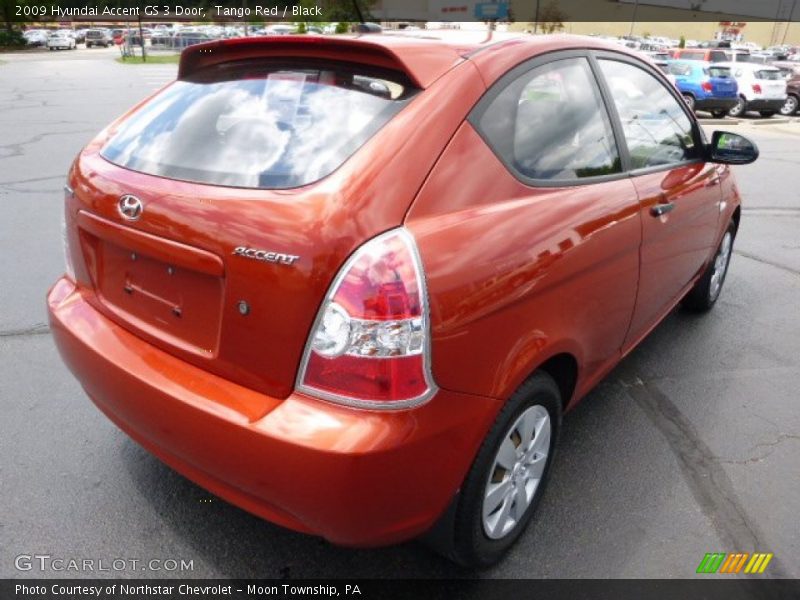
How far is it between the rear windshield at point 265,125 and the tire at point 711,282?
302 cm

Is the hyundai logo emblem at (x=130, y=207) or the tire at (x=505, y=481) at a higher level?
the hyundai logo emblem at (x=130, y=207)

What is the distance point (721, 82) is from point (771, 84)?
71.0 inches

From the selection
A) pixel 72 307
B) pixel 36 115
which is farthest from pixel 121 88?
pixel 72 307

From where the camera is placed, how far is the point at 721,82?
18156 millimetres

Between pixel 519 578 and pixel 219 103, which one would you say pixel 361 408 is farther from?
pixel 219 103

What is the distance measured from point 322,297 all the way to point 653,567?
157 cm

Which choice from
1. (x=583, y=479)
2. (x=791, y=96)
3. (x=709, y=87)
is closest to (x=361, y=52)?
(x=583, y=479)

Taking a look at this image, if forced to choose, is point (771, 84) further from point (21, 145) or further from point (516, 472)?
point (516, 472)

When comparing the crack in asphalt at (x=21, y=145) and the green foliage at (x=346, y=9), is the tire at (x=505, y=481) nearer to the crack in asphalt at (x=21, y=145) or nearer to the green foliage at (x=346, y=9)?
the green foliage at (x=346, y=9)

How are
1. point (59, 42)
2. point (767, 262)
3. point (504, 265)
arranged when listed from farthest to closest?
point (59, 42)
point (767, 262)
point (504, 265)

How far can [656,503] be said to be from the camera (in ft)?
8.64

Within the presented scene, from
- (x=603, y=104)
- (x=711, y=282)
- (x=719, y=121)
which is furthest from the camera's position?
(x=719, y=121)

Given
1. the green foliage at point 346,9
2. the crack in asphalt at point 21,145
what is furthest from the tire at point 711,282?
the crack in asphalt at point 21,145

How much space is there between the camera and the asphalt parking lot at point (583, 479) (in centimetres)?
231
